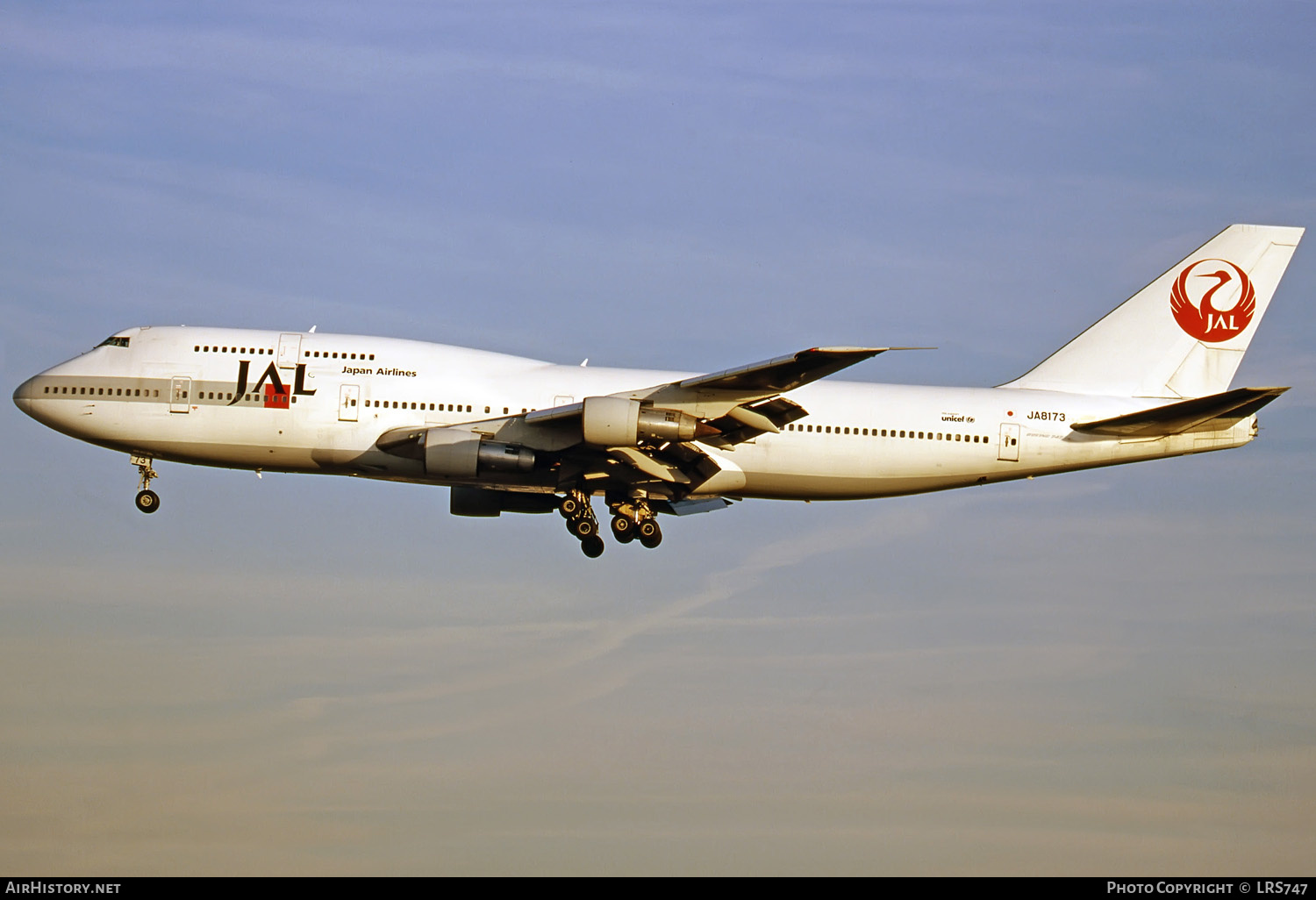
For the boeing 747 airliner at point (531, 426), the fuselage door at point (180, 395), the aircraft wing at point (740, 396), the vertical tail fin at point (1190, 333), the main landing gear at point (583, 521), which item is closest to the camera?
the aircraft wing at point (740, 396)

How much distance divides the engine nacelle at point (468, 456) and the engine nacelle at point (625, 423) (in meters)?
2.20

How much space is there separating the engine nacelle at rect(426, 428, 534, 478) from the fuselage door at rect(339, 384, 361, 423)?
2.58m

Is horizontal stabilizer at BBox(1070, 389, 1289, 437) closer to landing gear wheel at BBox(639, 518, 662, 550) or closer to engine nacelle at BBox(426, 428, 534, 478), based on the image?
landing gear wheel at BBox(639, 518, 662, 550)

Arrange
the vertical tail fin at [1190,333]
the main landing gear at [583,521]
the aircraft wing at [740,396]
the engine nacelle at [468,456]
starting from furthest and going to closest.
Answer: the vertical tail fin at [1190,333], the main landing gear at [583,521], the engine nacelle at [468,456], the aircraft wing at [740,396]

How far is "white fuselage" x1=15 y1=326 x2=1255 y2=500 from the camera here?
40281 mm

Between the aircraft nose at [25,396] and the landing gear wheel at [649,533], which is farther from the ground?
the aircraft nose at [25,396]

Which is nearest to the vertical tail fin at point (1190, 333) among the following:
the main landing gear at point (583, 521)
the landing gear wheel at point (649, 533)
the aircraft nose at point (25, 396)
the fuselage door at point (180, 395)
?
the landing gear wheel at point (649, 533)

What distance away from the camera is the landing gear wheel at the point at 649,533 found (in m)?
41.5

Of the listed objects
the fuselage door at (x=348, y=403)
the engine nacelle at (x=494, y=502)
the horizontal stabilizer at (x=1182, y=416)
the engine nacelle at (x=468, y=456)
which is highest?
the fuselage door at (x=348, y=403)

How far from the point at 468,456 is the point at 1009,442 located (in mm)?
14245

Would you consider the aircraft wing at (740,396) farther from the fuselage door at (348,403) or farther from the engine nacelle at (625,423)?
the fuselage door at (348,403)

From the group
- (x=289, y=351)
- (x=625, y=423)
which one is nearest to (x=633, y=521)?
(x=625, y=423)
